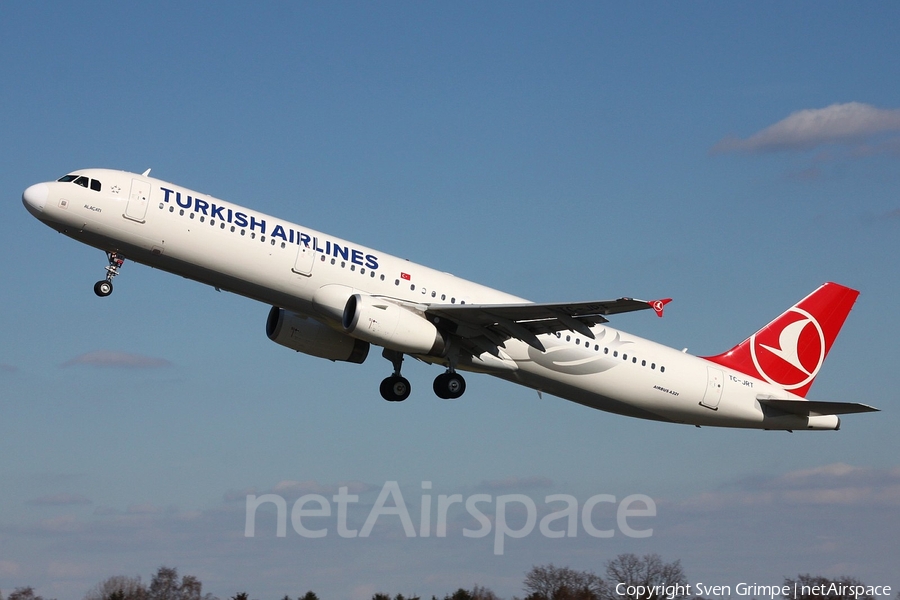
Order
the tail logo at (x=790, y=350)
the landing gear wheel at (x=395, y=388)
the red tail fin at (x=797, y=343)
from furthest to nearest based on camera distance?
the tail logo at (x=790, y=350) → the red tail fin at (x=797, y=343) → the landing gear wheel at (x=395, y=388)

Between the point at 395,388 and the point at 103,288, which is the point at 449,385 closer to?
the point at 395,388

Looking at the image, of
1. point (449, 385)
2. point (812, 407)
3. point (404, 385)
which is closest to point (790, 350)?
point (812, 407)

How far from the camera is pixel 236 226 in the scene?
3653cm

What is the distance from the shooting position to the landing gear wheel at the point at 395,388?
41.2 m

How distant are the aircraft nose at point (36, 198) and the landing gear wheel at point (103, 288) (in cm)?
285

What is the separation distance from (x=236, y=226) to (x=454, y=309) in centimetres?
722

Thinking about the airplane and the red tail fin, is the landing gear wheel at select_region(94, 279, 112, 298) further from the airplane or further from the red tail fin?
the red tail fin

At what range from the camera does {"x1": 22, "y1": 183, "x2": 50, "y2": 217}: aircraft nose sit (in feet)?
116

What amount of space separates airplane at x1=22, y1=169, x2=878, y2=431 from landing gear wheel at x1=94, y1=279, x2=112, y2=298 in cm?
3

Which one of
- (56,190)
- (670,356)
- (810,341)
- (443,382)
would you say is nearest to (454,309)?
(443,382)

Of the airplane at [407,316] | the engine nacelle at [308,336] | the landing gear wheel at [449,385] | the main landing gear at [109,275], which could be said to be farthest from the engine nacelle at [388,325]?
the main landing gear at [109,275]

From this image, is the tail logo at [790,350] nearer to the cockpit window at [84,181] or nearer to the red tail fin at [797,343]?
the red tail fin at [797,343]

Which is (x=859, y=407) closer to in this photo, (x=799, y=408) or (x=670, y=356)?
(x=799, y=408)

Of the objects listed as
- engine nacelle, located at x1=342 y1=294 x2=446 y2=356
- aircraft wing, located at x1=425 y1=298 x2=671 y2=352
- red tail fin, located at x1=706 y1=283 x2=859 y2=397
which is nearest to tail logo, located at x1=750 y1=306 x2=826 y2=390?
red tail fin, located at x1=706 y1=283 x2=859 y2=397
